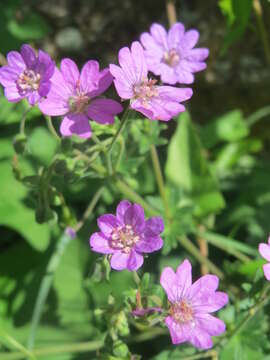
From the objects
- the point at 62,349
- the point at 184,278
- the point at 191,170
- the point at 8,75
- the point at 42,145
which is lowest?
the point at 62,349

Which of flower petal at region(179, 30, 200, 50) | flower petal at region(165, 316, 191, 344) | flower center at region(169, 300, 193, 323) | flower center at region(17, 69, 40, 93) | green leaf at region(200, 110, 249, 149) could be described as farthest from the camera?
green leaf at region(200, 110, 249, 149)

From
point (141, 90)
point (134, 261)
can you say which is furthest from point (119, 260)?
point (141, 90)

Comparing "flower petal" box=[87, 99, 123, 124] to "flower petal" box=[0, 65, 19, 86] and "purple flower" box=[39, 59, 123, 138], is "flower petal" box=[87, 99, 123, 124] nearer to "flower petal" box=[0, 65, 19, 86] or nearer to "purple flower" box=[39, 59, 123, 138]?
"purple flower" box=[39, 59, 123, 138]

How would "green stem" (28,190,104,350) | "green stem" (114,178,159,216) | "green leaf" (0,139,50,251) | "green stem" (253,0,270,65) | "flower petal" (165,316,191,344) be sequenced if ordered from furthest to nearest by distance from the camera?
"green stem" (253,0,270,65), "green leaf" (0,139,50,251), "green stem" (28,190,104,350), "green stem" (114,178,159,216), "flower petal" (165,316,191,344)

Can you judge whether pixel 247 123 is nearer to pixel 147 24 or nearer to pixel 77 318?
pixel 147 24

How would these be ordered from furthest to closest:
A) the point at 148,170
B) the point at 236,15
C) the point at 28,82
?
the point at 148,170 < the point at 236,15 < the point at 28,82

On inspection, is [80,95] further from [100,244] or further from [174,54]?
[174,54]

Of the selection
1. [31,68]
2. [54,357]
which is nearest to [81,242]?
[54,357]

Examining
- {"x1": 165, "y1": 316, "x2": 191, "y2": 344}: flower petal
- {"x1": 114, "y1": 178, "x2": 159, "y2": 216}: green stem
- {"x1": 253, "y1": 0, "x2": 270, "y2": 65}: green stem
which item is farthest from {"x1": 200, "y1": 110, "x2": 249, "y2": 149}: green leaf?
{"x1": 165, "y1": 316, "x2": 191, "y2": 344}: flower petal
